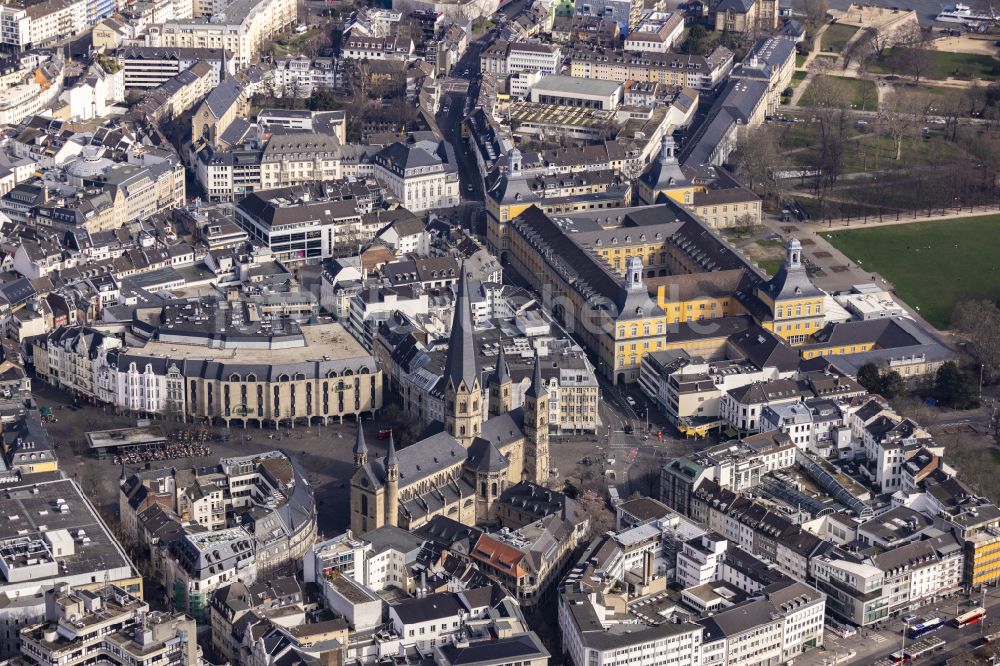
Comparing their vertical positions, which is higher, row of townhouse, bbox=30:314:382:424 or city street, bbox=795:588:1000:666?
row of townhouse, bbox=30:314:382:424

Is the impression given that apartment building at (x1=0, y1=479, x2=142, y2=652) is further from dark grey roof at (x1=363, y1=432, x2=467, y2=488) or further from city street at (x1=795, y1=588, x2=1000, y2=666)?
city street at (x1=795, y1=588, x2=1000, y2=666)

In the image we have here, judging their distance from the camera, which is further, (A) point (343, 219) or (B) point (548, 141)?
(B) point (548, 141)

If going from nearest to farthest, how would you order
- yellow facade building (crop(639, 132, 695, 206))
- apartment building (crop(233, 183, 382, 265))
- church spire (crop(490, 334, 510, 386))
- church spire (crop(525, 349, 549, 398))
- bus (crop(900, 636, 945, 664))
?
bus (crop(900, 636, 945, 664)) < church spire (crop(525, 349, 549, 398)) < church spire (crop(490, 334, 510, 386)) < apartment building (crop(233, 183, 382, 265)) < yellow facade building (crop(639, 132, 695, 206))

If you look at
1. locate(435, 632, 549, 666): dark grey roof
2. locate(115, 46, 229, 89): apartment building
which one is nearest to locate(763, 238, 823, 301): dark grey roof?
locate(435, 632, 549, 666): dark grey roof

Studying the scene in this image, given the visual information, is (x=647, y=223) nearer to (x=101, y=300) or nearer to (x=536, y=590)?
(x=101, y=300)

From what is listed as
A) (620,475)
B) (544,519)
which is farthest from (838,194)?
(544,519)

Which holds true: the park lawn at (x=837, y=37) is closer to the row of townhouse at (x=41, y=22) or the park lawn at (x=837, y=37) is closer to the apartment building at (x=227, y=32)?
the apartment building at (x=227, y=32)

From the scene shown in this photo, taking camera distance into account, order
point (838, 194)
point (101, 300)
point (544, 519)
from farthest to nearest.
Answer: point (838, 194), point (101, 300), point (544, 519)
